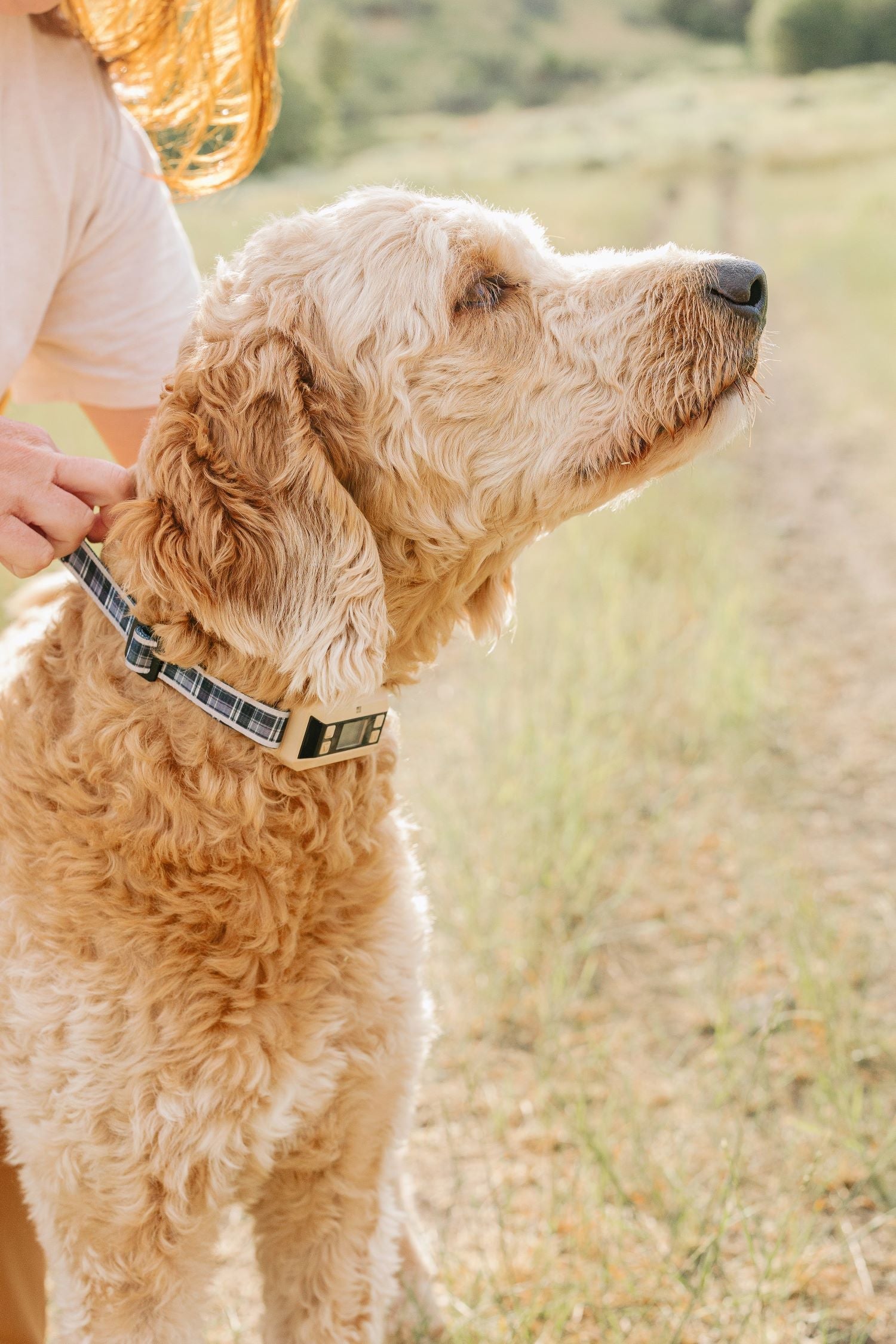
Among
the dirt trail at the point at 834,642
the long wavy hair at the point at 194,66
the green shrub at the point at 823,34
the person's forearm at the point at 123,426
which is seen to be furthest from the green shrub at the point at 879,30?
the person's forearm at the point at 123,426

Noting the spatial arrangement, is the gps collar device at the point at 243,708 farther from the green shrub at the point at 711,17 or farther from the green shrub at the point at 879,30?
the green shrub at the point at 711,17

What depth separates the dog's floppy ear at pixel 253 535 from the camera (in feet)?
5.16

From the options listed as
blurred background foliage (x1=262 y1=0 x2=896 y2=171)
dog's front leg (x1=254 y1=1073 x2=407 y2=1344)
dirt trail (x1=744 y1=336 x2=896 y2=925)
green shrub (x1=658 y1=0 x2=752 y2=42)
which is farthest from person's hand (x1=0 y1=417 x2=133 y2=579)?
green shrub (x1=658 y1=0 x2=752 y2=42)

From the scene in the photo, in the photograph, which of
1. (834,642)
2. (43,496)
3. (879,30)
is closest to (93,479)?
(43,496)

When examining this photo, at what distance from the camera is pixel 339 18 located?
45.1 meters

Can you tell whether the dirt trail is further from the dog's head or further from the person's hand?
the person's hand

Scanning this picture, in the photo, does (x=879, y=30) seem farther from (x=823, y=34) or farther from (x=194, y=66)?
(x=194, y=66)

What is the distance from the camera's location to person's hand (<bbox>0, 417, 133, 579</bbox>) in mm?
1661

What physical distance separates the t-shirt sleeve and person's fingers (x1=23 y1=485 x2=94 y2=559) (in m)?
0.64

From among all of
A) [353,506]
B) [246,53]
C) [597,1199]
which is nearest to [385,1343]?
[597,1199]

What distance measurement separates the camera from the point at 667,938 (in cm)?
338

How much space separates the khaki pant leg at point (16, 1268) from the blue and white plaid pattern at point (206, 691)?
2.99ft

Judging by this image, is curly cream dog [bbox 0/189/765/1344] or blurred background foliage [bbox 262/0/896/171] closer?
curly cream dog [bbox 0/189/765/1344]

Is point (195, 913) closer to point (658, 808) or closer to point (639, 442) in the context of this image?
point (639, 442)
